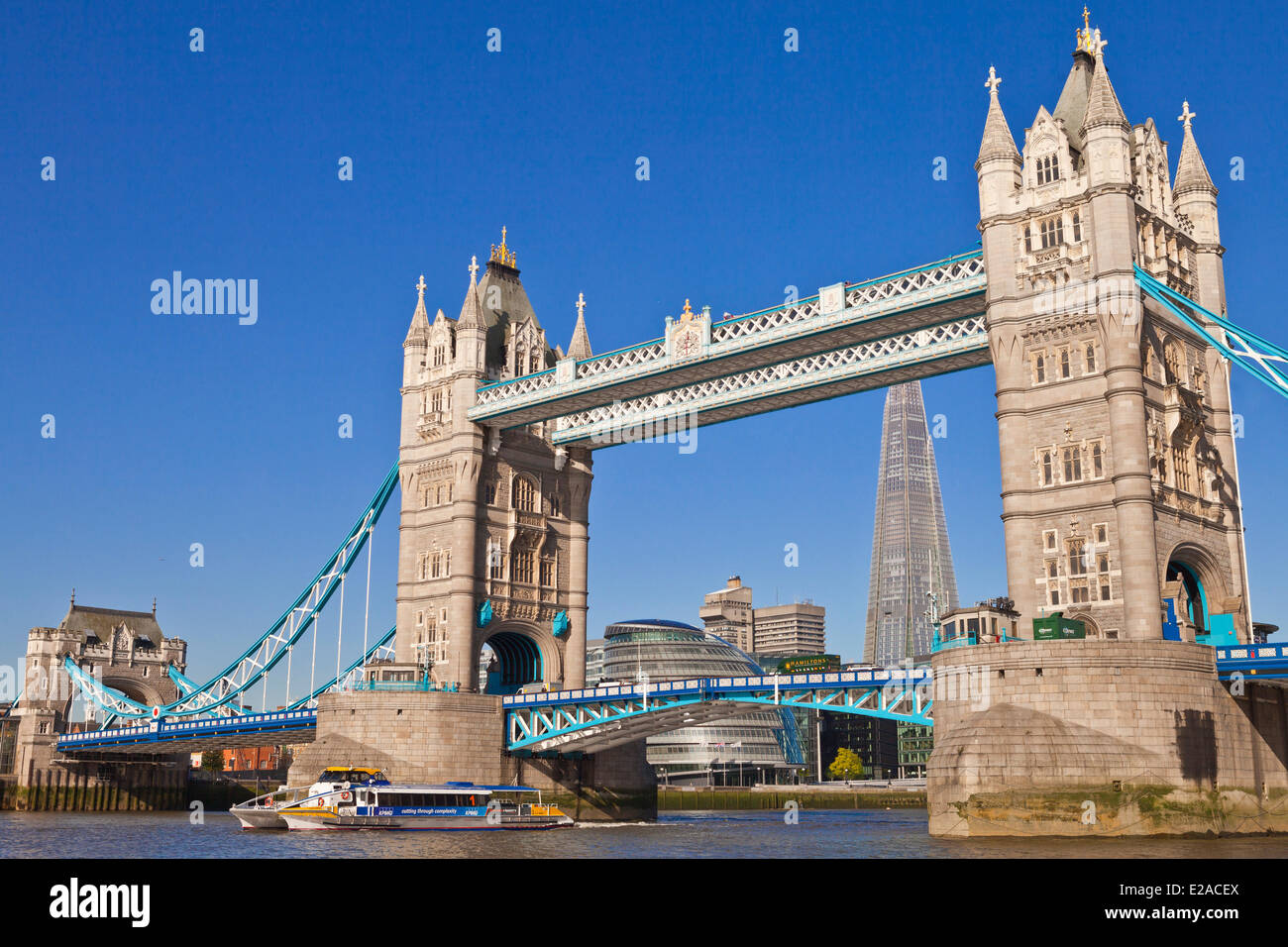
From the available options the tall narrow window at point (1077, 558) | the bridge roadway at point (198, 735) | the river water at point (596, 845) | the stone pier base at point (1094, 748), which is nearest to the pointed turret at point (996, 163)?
the tall narrow window at point (1077, 558)

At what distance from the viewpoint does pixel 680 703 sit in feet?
210

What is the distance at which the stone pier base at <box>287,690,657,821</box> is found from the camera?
2655 inches

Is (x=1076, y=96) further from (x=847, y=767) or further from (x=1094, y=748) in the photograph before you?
(x=847, y=767)

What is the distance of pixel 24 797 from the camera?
110 metres

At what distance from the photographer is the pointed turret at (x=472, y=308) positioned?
7606cm

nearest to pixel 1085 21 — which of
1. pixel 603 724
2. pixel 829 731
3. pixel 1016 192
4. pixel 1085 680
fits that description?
pixel 1016 192

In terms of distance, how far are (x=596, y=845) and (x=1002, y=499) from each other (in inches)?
824

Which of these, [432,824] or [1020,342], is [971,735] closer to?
[1020,342]

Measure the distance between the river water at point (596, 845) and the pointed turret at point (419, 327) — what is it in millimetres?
30447

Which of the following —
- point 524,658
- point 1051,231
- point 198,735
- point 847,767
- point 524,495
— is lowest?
point 847,767

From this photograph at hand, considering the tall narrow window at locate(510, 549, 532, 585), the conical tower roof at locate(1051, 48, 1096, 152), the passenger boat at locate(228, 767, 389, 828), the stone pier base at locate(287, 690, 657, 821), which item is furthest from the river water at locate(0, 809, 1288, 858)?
the conical tower roof at locate(1051, 48, 1096, 152)

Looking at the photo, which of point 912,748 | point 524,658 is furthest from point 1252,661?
point 912,748
